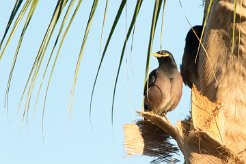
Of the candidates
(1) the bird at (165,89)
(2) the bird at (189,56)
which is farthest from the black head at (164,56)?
(2) the bird at (189,56)

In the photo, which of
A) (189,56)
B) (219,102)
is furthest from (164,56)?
(219,102)

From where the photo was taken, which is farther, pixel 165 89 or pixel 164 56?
pixel 164 56

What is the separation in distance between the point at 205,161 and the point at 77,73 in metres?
1.02

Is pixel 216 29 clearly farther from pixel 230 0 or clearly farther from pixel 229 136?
pixel 229 136

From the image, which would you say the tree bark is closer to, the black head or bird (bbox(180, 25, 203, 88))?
bird (bbox(180, 25, 203, 88))

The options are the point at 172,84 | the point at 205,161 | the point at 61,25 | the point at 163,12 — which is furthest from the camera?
the point at 172,84

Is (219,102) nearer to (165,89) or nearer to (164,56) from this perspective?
(165,89)

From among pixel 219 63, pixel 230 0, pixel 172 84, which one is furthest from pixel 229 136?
pixel 172 84

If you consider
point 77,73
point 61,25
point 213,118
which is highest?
point 61,25

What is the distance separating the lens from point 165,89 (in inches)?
361

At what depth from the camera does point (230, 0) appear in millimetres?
4270

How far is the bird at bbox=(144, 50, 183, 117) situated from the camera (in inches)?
357

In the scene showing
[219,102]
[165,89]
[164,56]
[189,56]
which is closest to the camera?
[219,102]

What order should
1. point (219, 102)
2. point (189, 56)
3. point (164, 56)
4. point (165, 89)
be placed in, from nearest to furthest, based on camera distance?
point (219, 102) → point (189, 56) → point (165, 89) → point (164, 56)
